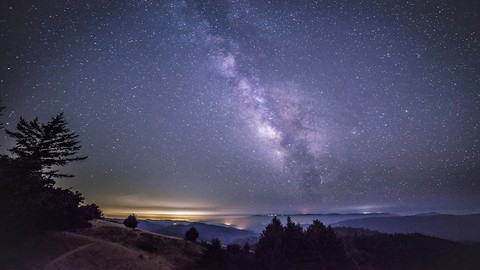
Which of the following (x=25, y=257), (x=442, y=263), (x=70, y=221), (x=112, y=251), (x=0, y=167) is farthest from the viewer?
(x=442, y=263)

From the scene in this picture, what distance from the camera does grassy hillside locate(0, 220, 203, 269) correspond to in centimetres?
1705

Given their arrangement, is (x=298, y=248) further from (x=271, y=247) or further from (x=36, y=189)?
(x=36, y=189)

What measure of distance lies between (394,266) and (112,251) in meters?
42.7

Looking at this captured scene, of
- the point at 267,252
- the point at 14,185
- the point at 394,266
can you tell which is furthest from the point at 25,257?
the point at 394,266

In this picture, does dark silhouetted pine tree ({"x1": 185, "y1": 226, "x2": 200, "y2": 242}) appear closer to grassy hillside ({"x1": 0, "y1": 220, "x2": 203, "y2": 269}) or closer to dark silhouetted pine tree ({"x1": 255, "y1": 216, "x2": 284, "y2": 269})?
grassy hillside ({"x1": 0, "y1": 220, "x2": 203, "y2": 269})

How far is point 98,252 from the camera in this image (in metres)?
19.0

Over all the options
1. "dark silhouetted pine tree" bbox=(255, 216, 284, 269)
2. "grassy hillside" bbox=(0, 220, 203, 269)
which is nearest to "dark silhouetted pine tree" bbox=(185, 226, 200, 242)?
"grassy hillside" bbox=(0, 220, 203, 269)

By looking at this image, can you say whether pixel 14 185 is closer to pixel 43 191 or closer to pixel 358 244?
pixel 43 191

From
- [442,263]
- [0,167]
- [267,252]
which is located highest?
[0,167]

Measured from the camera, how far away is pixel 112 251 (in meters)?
19.6

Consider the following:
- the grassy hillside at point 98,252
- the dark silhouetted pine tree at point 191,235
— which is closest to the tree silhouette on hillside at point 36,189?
the grassy hillside at point 98,252

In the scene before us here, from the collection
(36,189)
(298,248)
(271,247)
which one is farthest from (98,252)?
(298,248)

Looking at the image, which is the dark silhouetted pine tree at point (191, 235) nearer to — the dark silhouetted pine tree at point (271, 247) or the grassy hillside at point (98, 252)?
the grassy hillside at point (98, 252)

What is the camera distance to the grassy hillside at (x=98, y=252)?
17047 mm
